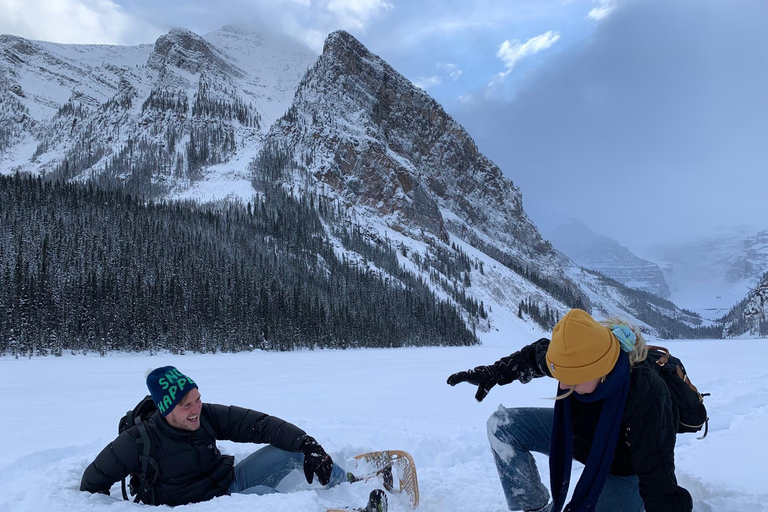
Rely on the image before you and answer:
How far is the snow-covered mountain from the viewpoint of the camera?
118 metres

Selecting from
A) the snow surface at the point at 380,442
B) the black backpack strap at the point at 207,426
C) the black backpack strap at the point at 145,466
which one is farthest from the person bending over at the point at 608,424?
the black backpack strap at the point at 145,466

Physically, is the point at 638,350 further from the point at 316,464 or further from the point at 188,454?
the point at 188,454

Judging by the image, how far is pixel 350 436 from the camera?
5.26 m

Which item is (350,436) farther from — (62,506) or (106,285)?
(106,285)

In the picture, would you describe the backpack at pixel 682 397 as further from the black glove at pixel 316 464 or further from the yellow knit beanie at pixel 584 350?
the black glove at pixel 316 464

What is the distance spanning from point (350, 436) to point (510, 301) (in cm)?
11104

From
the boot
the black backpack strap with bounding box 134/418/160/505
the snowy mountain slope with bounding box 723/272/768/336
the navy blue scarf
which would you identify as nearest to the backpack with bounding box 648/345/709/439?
the navy blue scarf

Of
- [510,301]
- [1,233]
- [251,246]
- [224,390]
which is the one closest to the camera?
[224,390]

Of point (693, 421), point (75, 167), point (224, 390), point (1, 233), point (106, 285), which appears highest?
point (75, 167)

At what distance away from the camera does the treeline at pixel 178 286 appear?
4134 cm

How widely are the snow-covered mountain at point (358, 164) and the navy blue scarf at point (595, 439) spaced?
87.8 metres

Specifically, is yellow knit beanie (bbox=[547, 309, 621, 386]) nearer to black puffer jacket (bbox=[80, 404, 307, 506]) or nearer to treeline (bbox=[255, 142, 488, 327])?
black puffer jacket (bbox=[80, 404, 307, 506])

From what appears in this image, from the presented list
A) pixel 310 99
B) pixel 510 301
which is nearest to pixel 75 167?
pixel 310 99

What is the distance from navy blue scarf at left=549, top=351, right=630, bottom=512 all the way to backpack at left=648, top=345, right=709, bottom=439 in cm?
25
